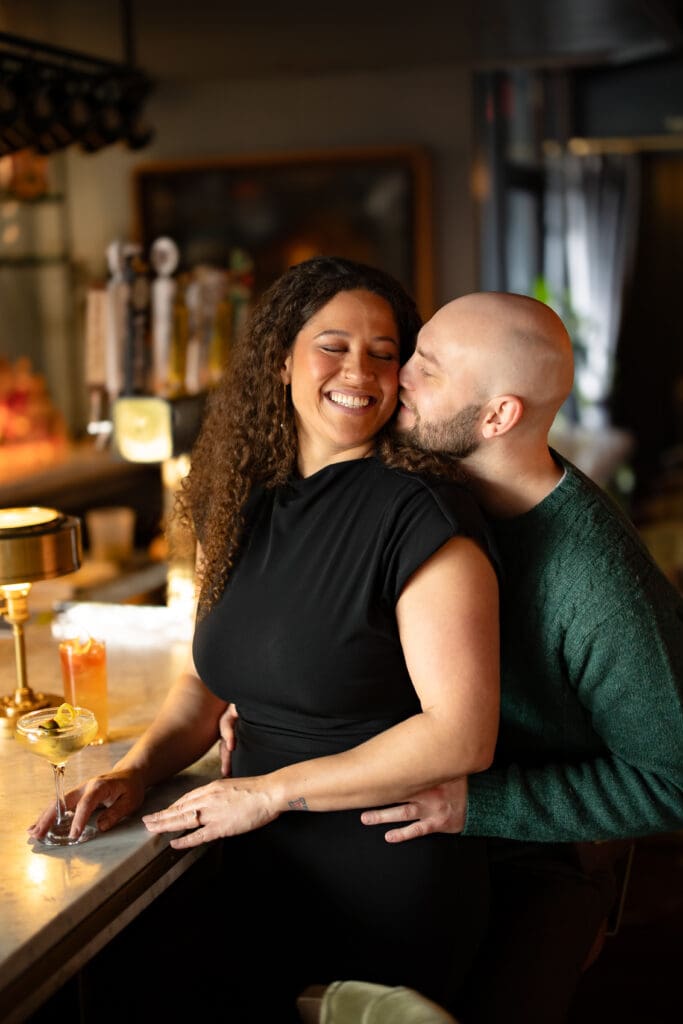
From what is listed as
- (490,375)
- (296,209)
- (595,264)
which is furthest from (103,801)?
(595,264)

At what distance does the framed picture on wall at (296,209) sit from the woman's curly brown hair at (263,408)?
3832 mm

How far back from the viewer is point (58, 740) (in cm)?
159

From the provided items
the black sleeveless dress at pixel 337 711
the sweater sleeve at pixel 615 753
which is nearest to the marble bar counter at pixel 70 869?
the black sleeveless dress at pixel 337 711

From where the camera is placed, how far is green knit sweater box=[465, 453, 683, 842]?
1.66 meters

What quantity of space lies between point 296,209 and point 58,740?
463cm

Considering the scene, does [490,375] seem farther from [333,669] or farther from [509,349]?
[333,669]

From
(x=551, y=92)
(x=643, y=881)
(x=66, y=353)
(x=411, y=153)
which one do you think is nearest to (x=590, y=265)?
(x=551, y=92)

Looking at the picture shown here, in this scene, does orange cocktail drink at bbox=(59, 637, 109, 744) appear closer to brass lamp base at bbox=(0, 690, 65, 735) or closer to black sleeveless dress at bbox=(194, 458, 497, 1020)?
brass lamp base at bbox=(0, 690, 65, 735)

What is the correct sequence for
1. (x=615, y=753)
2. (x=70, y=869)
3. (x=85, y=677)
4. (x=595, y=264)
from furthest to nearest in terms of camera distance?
(x=595, y=264), (x=85, y=677), (x=615, y=753), (x=70, y=869)

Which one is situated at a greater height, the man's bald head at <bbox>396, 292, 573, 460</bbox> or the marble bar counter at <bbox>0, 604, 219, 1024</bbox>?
the man's bald head at <bbox>396, 292, 573, 460</bbox>

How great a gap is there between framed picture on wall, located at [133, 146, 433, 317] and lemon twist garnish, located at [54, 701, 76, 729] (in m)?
4.29

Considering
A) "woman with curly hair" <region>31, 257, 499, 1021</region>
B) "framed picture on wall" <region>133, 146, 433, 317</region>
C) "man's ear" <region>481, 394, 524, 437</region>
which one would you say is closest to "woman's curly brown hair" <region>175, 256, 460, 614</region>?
"woman with curly hair" <region>31, 257, 499, 1021</region>

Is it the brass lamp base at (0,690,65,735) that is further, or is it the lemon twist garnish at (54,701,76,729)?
the brass lamp base at (0,690,65,735)

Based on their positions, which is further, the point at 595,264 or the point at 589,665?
the point at 595,264
